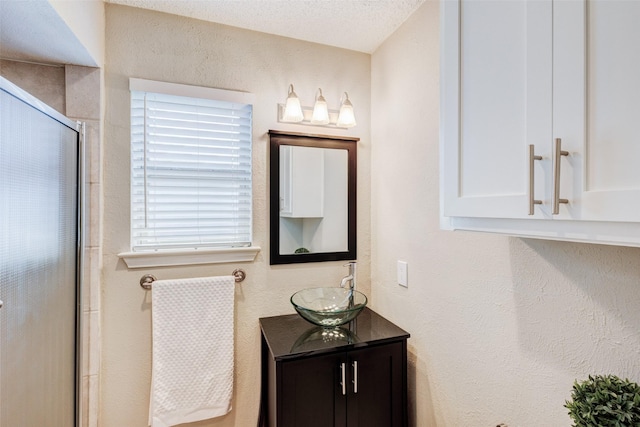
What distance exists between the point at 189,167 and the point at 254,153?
13.8 inches

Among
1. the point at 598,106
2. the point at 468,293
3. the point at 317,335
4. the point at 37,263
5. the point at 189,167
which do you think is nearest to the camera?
the point at 598,106

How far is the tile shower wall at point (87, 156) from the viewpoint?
4.71 ft

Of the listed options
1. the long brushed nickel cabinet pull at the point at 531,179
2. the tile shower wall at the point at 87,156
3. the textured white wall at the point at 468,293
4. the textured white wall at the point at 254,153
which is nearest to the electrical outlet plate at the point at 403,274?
the textured white wall at the point at 468,293

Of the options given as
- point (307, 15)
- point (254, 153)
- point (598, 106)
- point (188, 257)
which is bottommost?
point (188, 257)

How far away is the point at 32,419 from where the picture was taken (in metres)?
1.04

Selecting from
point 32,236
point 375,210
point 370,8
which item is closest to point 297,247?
point 375,210

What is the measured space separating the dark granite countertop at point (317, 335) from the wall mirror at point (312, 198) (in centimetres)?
35

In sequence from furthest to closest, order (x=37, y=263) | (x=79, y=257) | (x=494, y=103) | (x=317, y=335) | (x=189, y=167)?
(x=189, y=167) → (x=317, y=335) → (x=79, y=257) → (x=37, y=263) → (x=494, y=103)

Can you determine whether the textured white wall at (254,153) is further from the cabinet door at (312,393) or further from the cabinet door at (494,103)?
the cabinet door at (494,103)

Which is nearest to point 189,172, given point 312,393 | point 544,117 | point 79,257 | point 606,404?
point 79,257

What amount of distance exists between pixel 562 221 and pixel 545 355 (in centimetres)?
59

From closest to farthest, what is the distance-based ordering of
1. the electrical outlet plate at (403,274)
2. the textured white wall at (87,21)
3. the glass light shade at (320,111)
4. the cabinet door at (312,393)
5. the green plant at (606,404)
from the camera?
1. the green plant at (606,404)
2. the textured white wall at (87,21)
3. the cabinet door at (312,393)
4. the electrical outlet plate at (403,274)
5. the glass light shade at (320,111)

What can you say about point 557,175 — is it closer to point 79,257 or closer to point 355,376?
point 355,376

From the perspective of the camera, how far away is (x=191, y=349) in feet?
5.26
